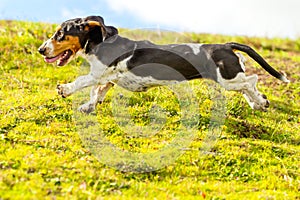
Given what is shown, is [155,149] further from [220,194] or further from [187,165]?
[220,194]

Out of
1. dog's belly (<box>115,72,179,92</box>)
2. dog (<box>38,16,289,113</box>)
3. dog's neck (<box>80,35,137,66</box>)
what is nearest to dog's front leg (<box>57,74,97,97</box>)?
dog (<box>38,16,289,113</box>)

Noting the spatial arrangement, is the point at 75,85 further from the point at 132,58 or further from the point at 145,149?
the point at 145,149

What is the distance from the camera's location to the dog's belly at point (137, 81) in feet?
23.8

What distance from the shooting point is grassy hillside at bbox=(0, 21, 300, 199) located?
5402 millimetres

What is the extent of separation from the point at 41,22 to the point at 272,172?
9596 mm

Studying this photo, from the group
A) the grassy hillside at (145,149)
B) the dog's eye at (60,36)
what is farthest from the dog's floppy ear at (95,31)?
the grassy hillside at (145,149)

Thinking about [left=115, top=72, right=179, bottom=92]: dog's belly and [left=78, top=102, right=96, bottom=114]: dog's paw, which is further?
[left=78, top=102, right=96, bottom=114]: dog's paw

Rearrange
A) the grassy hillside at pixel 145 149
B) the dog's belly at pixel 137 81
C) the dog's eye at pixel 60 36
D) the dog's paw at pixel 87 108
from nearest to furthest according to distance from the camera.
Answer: the grassy hillside at pixel 145 149 < the dog's eye at pixel 60 36 < the dog's belly at pixel 137 81 < the dog's paw at pixel 87 108

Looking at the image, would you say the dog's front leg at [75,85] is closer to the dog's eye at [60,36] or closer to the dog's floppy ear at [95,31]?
the dog's floppy ear at [95,31]

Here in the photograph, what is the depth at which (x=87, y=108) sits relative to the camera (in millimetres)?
7746

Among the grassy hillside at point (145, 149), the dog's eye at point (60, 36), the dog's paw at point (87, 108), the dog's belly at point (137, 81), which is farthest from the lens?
the dog's paw at point (87, 108)

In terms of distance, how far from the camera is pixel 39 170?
552 cm

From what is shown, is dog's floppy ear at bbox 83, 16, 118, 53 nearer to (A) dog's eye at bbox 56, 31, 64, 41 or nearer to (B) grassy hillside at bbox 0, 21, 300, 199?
(A) dog's eye at bbox 56, 31, 64, 41

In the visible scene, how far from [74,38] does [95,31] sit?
1.08ft
